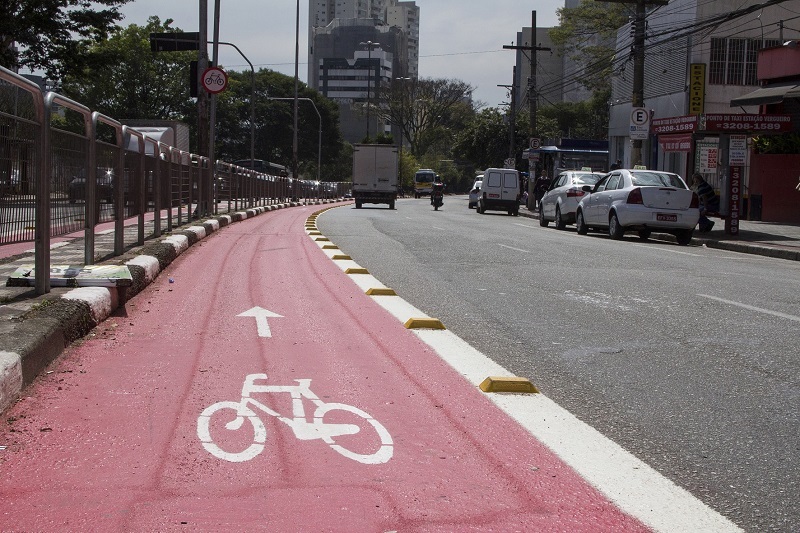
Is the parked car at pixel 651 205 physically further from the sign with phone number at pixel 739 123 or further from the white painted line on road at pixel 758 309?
the white painted line on road at pixel 758 309

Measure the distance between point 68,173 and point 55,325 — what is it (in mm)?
2581

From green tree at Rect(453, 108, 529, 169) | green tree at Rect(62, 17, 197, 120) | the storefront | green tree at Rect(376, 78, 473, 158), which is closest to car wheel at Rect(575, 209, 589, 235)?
the storefront

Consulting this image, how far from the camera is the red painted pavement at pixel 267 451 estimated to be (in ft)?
11.4

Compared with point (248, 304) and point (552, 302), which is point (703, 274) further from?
point (248, 304)

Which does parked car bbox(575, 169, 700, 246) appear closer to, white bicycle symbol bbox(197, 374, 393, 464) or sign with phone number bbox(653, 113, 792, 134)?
sign with phone number bbox(653, 113, 792, 134)

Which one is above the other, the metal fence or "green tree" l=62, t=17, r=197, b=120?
"green tree" l=62, t=17, r=197, b=120

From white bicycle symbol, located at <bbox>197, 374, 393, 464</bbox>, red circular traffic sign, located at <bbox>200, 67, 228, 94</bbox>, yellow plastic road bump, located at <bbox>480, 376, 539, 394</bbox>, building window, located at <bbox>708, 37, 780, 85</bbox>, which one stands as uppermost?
building window, located at <bbox>708, 37, 780, 85</bbox>

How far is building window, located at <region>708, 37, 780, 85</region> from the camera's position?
38250 mm

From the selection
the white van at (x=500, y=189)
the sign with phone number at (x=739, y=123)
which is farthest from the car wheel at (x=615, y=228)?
the white van at (x=500, y=189)

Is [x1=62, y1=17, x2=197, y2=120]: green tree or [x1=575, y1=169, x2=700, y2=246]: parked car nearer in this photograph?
Result: [x1=575, y1=169, x2=700, y2=246]: parked car

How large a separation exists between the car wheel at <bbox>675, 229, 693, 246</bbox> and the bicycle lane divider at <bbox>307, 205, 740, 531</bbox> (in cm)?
1513

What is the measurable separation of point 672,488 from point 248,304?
17.5 feet

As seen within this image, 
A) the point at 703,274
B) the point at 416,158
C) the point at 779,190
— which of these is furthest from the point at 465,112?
the point at 703,274

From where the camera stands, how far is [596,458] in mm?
4273
